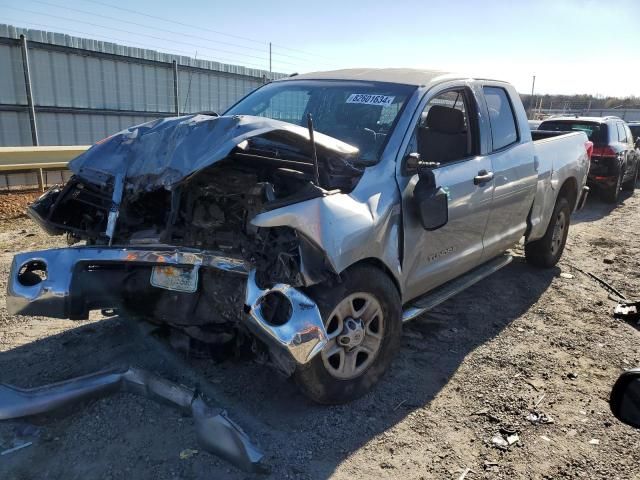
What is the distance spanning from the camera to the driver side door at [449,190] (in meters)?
3.54

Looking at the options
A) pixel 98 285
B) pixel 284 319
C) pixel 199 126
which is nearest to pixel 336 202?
pixel 284 319

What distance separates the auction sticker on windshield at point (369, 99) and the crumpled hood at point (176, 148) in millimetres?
672

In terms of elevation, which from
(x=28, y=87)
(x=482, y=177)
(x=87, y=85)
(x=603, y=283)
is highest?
(x=87, y=85)

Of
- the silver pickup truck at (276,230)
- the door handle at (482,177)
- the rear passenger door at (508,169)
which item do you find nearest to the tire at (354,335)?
the silver pickup truck at (276,230)

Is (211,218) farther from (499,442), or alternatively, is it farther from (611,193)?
(611,193)

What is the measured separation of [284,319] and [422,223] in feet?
4.19

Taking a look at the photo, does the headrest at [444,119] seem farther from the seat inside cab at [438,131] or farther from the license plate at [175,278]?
the license plate at [175,278]

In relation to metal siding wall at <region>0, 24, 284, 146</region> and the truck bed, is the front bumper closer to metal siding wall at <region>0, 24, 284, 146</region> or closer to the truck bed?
the truck bed

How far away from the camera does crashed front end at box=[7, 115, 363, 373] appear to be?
281 cm

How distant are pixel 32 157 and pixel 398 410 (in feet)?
25.4

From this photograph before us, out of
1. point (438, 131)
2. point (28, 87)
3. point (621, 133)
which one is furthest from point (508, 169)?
point (28, 87)

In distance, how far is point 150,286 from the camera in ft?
10.2

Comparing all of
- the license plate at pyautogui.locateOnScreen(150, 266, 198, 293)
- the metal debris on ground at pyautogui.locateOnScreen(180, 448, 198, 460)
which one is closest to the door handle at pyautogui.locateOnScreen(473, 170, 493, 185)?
the license plate at pyautogui.locateOnScreen(150, 266, 198, 293)

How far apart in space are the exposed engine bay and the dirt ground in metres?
0.57
